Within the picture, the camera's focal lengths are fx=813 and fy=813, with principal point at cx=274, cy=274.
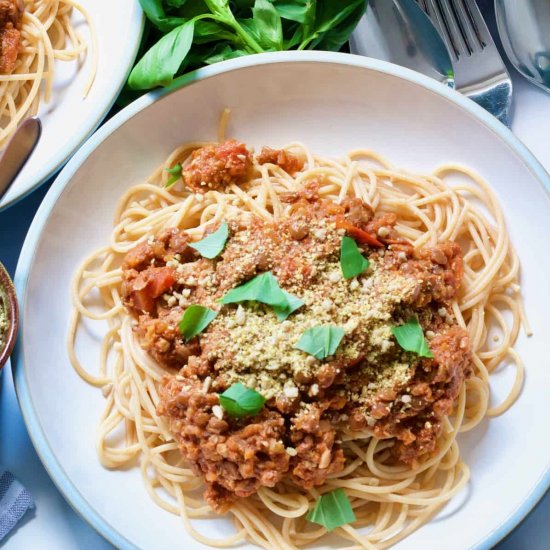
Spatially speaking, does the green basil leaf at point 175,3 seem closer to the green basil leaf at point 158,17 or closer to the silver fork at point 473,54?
the green basil leaf at point 158,17

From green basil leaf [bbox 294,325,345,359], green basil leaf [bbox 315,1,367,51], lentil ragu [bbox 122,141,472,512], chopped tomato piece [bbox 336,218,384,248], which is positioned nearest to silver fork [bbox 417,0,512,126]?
green basil leaf [bbox 315,1,367,51]

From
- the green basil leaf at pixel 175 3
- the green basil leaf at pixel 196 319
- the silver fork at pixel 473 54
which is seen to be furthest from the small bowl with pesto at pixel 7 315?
the silver fork at pixel 473 54

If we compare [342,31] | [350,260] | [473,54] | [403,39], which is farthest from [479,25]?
[350,260]

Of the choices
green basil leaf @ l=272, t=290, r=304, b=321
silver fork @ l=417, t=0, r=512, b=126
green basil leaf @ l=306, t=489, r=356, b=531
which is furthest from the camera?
silver fork @ l=417, t=0, r=512, b=126

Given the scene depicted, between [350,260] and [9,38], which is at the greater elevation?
[9,38]

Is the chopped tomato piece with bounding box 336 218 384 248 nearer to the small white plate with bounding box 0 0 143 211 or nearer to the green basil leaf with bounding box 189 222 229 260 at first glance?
the green basil leaf with bounding box 189 222 229 260

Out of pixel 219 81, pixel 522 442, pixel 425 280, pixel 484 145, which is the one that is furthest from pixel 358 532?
pixel 219 81

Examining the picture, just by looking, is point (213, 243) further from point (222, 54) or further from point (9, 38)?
point (9, 38)
